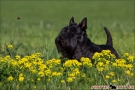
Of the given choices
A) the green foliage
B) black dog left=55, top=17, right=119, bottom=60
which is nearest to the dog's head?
black dog left=55, top=17, right=119, bottom=60

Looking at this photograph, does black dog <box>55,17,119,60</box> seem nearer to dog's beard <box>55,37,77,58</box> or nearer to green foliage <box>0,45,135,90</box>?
dog's beard <box>55,37,77,58</box>

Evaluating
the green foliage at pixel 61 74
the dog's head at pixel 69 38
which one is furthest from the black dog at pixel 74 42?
the green foliage at pixel 61 74

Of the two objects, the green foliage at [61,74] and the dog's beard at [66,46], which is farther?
the dog's beard at [66,46]

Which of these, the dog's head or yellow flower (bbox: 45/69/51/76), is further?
the dog's head

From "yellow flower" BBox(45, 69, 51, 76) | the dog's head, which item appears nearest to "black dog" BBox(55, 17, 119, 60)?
the dog's head

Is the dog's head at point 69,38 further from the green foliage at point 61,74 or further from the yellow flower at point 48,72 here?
the yellow flower at point 48,72

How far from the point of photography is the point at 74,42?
28.1ft

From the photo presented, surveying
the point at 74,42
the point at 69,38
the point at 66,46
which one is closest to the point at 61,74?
the point at 66,46

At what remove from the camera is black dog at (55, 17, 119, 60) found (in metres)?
8.29

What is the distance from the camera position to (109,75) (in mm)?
7559

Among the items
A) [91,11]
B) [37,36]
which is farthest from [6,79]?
[91,11]

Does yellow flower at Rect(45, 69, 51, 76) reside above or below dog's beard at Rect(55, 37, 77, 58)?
below

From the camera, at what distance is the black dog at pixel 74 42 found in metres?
8.29

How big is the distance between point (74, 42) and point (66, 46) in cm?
32
